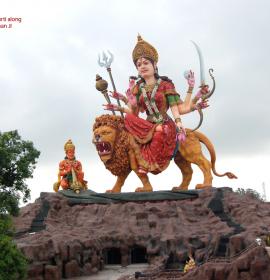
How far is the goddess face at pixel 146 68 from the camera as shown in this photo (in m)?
20.5

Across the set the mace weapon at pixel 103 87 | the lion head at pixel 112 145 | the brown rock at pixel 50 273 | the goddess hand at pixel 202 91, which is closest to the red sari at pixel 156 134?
the lion head at pixel 112 145

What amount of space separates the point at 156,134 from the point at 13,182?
7901mm

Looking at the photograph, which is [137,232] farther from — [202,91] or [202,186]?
[202,91]

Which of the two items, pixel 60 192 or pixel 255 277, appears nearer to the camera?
pixel 255 277

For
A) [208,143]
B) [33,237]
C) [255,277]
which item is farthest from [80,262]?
[208,143]

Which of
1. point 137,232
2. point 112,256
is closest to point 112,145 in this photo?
point 137,232

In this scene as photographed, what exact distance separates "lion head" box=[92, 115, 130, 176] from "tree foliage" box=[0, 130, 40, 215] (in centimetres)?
713

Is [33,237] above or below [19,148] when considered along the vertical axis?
→ below

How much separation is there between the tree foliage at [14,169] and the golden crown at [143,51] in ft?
28.9

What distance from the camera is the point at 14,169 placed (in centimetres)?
1271

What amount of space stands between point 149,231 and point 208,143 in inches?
189

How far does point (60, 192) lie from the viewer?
2012 cm

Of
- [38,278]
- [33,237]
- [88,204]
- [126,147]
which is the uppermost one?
[126,147]

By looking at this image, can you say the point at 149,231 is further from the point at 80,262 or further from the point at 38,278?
the point at 38,278
